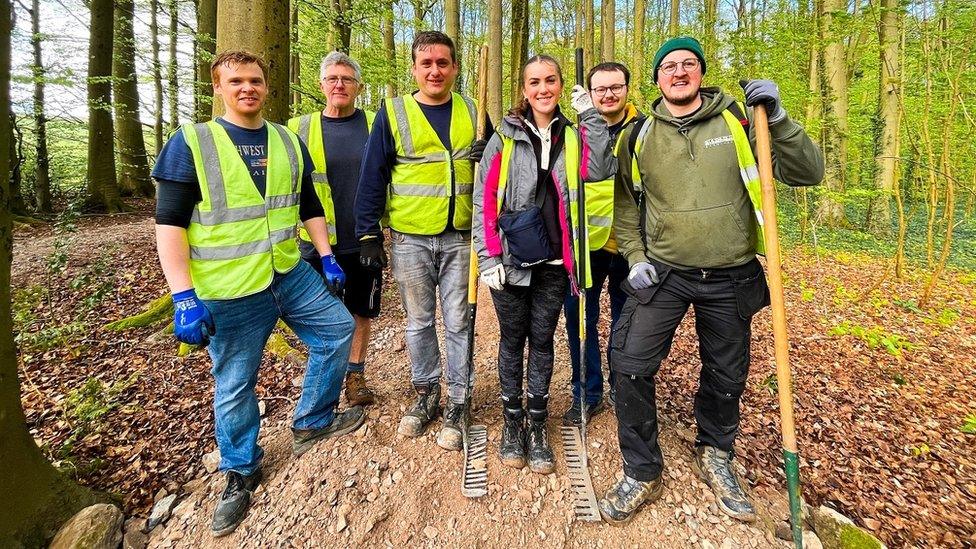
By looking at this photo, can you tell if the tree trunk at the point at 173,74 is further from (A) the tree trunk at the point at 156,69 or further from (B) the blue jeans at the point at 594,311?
(B) the blue jeans at the point at 594,311

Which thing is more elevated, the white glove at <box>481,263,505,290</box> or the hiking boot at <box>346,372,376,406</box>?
the white glove at <box>481,263,505,290</box>

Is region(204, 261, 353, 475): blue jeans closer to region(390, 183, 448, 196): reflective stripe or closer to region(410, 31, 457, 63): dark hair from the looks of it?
region(390, 183, 448, 196): reflective stripe

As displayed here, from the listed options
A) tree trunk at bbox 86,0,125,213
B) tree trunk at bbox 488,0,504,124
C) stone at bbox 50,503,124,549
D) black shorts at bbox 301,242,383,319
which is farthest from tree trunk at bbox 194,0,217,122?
stone at bbox 50,503,124,549

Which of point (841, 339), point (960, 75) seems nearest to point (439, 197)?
point (841, 339)

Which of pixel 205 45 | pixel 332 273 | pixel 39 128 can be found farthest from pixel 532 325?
pixel 39 128

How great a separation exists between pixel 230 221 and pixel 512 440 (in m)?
2.15

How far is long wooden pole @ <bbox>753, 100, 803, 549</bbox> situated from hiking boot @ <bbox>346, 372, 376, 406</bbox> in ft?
9.12

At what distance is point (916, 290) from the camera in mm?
7297

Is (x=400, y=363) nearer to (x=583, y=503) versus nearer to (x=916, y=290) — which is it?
(x=583, y=503)

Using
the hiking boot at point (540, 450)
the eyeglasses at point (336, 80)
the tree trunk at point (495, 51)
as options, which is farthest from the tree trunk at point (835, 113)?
the eyeglasses at point (336, 80)

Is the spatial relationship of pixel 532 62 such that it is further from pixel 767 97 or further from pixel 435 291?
pixel 435 291

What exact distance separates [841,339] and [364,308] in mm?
5684

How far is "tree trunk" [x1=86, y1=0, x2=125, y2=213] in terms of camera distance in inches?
372

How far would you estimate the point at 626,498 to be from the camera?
8.35 ft
